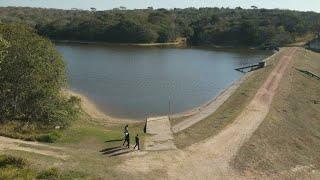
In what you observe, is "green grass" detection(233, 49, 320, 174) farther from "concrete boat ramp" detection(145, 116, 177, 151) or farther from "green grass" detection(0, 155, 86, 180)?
"green grass" detection(0, 155, 86, 180)

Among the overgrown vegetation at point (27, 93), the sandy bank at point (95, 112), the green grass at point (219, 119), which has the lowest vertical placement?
the sandy bank at point (95, 112)

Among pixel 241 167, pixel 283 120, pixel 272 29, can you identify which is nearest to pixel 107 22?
pixel 272 29

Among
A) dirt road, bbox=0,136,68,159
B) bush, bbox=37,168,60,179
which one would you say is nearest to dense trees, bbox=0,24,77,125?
dirt road, bbox=0,136,68,159

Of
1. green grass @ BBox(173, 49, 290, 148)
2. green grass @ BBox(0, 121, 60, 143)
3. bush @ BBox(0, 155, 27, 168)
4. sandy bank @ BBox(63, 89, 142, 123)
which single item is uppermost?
bush @ BBox(0, 155, 27, 168)

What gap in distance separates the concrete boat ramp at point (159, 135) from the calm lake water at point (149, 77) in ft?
35.4

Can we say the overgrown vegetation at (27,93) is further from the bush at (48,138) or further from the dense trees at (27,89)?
the bush at (48,138)

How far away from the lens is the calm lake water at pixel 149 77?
66938 millimetres

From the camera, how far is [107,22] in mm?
182500

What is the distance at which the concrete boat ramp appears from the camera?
39.0 m

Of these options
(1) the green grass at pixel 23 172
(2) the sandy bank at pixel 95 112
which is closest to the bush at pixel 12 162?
(1) the green grass at pixel 23 172

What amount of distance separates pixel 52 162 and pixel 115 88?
153ft

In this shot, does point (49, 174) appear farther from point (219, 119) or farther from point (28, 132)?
point (219, 119)

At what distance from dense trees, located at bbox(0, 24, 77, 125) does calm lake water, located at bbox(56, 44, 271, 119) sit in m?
17.4

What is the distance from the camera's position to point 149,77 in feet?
303
